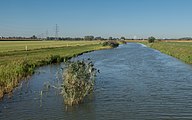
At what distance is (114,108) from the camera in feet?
50.9

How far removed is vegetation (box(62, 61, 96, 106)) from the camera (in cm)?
1576

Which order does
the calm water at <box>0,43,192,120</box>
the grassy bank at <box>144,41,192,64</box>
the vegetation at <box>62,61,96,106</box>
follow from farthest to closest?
the grassy bank at <box>144,41,192,64</box>
the vegetation at <box>62,61,96,106</box>
the calm water at <box>0,43,192,120</box>

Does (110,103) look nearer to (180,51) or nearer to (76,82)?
(76,82)

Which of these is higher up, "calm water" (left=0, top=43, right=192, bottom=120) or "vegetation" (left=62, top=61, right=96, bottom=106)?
"vegetation" (left=62, top=61, right=96, bottom=106)

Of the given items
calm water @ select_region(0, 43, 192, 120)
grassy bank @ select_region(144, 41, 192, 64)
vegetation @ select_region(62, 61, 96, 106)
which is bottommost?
grassy bank @ select_region(144, 41, 192, 64)

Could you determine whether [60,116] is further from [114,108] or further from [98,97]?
[98,97]

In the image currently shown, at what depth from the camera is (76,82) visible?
15977mm

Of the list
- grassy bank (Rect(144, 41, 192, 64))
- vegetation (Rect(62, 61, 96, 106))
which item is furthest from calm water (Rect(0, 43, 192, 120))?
grassy bank (Rect(144, 41, 192, 64))

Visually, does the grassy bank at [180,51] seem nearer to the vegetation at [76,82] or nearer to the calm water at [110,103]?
the calm water at [110,103]

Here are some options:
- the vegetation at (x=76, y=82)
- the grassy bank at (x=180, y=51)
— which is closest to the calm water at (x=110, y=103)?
the vegetation at (x=76, y=82)

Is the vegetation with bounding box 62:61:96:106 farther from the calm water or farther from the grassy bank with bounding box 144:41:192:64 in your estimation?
the grassy bank with bounding box 144:41:192:64

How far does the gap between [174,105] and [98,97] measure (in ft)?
13.5

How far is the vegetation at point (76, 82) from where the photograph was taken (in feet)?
51.7

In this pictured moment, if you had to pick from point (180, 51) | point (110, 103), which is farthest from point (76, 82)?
point (180, 51)
